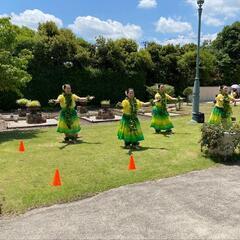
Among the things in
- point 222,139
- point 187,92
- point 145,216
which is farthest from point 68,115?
point 187,92

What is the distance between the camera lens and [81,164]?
10977 mm

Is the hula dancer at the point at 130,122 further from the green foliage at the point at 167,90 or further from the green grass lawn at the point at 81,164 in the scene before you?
the green foliage at the point at 167,90

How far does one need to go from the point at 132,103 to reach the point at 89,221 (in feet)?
21.2

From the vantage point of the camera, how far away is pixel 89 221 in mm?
6914

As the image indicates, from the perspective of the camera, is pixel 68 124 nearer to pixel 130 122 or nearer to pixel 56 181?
pixel 130 122

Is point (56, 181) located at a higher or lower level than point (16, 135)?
higher

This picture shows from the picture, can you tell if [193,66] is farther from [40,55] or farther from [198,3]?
[198,3]

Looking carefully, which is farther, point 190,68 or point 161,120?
point 190,68

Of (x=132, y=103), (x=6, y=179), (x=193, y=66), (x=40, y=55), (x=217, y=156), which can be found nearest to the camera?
(x=6, y=179)

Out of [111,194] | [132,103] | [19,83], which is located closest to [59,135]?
[19,83]

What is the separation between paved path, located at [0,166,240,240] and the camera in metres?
6.41

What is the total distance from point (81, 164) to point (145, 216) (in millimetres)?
4143

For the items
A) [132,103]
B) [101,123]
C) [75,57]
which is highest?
[75,57]

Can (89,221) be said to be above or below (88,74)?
below
